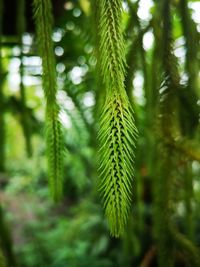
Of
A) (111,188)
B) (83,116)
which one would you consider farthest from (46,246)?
(111,188)

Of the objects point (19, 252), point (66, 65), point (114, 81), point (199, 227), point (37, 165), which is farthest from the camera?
point (199, 227)

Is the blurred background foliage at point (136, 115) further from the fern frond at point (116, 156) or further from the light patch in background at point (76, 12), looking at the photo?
the fern frond at point (116, 156)

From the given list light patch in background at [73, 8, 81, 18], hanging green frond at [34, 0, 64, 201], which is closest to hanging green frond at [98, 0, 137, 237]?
hanging green frond at [34, 0, 64, 201]

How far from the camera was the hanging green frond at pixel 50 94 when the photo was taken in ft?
2.24

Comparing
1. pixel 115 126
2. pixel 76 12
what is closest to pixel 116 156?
pixel 115 126

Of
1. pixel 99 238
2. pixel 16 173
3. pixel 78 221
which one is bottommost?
pixel 99 238

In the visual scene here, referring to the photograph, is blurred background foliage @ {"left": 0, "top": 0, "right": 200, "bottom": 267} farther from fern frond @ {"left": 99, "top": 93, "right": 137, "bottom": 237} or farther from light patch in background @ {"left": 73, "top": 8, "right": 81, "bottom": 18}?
fern frond @ {"left": 99, "top": 93, "right": 137, "bottom": 237}

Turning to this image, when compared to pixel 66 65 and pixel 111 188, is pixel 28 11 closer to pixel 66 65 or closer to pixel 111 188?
pixel 66 65

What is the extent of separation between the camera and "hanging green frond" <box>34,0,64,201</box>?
68 centimetres

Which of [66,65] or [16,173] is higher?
[66,65]

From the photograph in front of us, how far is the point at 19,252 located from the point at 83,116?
1.78m

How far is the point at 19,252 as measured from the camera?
2932mm

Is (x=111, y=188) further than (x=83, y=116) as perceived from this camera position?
No

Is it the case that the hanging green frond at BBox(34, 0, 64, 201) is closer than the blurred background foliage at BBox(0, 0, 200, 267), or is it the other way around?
the hanging green frond at BBox(34, 0, 64, 201)
